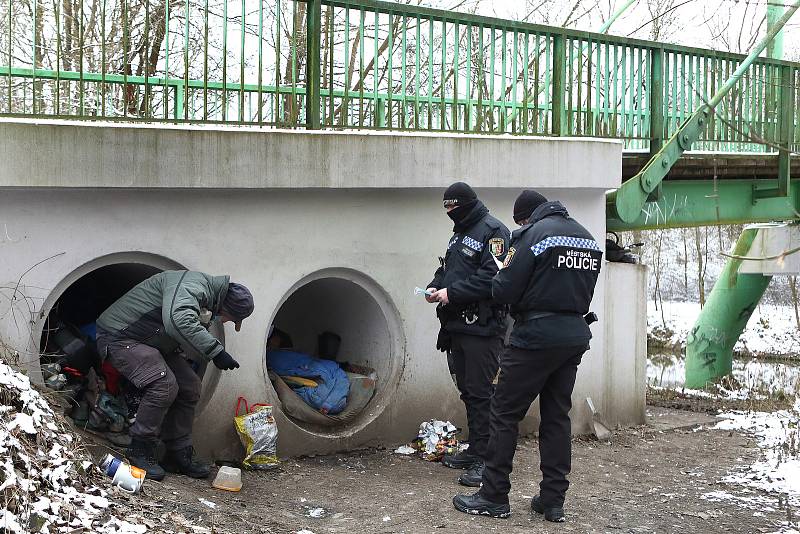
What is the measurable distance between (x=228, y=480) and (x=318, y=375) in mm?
1970

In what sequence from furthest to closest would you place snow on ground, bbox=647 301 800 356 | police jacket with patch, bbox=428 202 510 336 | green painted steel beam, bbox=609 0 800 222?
snow on ground, bbox=647 301 800 356, green painted steel beam, bbox=609 0 800 222, police jacket with patch, bbox=428 202 510 336

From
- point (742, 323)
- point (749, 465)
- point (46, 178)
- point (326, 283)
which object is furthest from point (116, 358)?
point (742, 323)

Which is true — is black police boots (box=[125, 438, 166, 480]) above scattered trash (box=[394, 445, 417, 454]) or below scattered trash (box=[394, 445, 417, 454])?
above

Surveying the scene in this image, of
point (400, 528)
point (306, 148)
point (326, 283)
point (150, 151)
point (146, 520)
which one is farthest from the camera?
point (326, 283)

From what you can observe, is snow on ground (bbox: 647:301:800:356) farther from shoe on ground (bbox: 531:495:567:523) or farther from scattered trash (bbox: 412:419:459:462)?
shoe on ground (bbox: 531:495:567:523)

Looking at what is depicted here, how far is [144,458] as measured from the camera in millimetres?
6000

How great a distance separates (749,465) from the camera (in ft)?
25.7

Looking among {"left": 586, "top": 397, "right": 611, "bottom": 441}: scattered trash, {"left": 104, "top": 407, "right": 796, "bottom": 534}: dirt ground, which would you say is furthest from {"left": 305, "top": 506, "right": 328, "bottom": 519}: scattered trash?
{"left": 586, "top": 397, "right": 611, "bottom": 441}: scattered trash

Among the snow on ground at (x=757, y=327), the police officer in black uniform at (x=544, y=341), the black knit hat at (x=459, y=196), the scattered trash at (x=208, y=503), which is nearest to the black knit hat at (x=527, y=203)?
the police officer in black uniform at (x=544, y=341)

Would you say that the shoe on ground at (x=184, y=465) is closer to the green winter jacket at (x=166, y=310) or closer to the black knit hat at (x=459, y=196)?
the green winter jacket at (x=166, y=310)

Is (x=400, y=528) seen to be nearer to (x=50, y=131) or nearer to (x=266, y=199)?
(x=266, y=199)

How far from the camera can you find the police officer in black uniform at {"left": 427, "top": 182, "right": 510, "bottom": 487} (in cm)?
661

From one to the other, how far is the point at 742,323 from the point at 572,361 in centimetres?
1269

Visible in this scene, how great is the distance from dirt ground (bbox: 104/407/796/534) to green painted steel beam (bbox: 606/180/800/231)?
2.90 m
